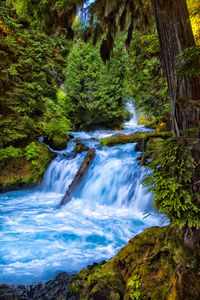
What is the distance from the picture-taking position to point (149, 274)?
2258 millimetres


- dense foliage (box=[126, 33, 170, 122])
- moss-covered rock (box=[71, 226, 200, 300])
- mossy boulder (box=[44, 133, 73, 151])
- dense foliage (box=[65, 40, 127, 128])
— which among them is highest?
dense foliage (box=[65, 40, 127, 128])

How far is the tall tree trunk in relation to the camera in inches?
79.3

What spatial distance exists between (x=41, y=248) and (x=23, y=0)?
17.4ft

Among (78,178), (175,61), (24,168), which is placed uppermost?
(175,61)

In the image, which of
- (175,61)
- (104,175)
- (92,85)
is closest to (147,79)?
(104,175)

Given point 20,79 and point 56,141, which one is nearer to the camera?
point 20,79

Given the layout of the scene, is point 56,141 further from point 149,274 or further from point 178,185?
point 178,185

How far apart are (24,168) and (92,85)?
10354 mm

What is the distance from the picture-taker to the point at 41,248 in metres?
4.64

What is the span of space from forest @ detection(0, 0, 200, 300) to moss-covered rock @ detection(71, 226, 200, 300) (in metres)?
0.01

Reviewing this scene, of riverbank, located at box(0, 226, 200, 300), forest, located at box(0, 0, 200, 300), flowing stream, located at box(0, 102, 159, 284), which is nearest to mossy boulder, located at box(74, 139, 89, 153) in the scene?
forest, located at box(0, 0, 200, 300)

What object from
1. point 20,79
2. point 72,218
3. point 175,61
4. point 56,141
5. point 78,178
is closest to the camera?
point 175,61

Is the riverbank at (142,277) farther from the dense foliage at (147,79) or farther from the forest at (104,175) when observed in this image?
the dense foliage at (147,79)

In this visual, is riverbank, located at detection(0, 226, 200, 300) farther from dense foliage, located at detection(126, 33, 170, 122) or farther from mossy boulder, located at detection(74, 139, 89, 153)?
mossy boulder, located at detection(74, 139, 89, 153)
